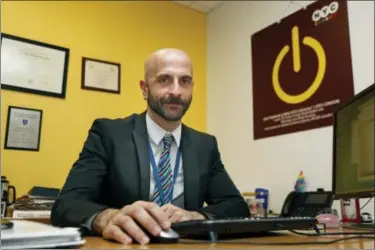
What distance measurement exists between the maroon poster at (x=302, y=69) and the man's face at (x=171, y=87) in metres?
1.15

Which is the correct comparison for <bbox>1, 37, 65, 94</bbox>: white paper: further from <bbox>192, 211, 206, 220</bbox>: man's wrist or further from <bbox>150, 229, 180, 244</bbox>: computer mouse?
<bbox>150, 229, 180, 244</bbox>: computer mouse

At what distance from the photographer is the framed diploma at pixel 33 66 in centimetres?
252

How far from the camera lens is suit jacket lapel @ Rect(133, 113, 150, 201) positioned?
1.30m

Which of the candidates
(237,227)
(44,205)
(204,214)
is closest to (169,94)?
(204,214)

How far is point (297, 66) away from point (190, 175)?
151 centimetres

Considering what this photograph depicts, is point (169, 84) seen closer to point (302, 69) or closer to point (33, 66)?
point (302, 69)

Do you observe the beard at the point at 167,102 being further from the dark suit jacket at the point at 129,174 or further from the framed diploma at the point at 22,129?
the framed diploma at the point at 22,129

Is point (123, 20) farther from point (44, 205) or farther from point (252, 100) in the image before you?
point (44, 205)

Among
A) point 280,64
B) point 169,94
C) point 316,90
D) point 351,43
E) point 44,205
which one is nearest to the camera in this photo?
point 169,94

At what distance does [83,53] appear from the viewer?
284cm

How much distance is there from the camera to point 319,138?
2.31 metres

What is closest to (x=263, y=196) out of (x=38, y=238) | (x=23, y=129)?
(x=23, y=129)

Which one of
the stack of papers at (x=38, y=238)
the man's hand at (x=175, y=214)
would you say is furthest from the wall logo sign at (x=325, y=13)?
the stack of papers at (x=38, y=238)

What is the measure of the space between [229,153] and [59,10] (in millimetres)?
1728
